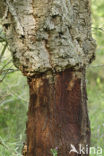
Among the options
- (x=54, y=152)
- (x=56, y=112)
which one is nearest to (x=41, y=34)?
(x=56, y=112)

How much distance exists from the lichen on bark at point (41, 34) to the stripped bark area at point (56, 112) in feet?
0.32

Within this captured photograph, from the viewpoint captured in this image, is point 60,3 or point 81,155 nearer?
point 60,3

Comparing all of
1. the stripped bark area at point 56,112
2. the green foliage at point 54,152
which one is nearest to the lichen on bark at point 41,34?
the stripped bark area at point 56,112

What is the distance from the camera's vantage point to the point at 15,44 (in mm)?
2018

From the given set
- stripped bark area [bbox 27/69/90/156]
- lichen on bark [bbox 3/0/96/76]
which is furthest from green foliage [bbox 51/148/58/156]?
lichen on bark [bbox 3/0/96/76]

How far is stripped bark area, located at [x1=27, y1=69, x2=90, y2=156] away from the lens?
2051mm

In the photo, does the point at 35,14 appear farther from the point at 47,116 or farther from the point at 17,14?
the point at 47,116

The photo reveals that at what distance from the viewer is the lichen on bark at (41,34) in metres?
1.95

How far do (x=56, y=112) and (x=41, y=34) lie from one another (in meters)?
0.56

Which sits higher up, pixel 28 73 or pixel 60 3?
pixel 60 3

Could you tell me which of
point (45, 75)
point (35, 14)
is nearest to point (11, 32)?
point (35, 14)

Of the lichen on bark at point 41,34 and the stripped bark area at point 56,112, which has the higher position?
the lichen on bark at point 41,34

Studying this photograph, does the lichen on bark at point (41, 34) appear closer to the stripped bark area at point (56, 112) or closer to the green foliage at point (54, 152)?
the stripped bark area at point (56, 112)

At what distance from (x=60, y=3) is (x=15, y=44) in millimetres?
417
